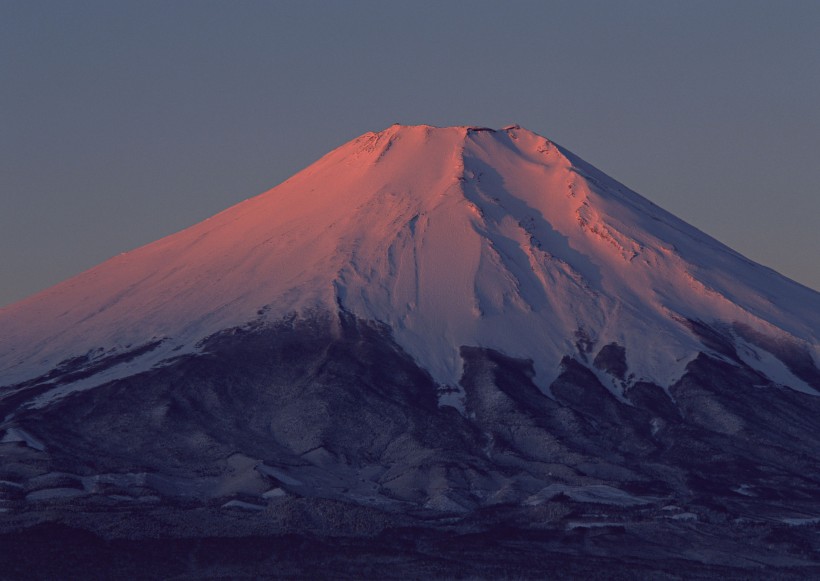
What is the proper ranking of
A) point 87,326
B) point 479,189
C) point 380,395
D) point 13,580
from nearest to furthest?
point 13,580 < point 380,395 < point 87,326 < point 479,189

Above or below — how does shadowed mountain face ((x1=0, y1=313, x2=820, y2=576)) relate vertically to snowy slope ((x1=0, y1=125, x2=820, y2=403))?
below

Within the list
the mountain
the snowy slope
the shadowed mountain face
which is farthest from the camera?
the snowy slope

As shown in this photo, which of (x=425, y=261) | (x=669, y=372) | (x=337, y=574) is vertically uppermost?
(x=425, y=261)

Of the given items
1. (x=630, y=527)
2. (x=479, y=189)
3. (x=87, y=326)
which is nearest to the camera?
(x=630, y=527)

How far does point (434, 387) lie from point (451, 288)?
19.6 m

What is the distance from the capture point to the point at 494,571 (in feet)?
338

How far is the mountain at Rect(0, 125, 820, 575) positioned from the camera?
403 feet

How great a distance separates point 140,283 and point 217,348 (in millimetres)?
27666

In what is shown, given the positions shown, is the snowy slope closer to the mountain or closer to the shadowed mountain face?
the mountain

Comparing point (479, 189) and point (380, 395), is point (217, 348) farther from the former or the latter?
point (479, 189)

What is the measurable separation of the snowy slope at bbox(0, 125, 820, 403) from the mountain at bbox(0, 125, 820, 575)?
1.16 ft

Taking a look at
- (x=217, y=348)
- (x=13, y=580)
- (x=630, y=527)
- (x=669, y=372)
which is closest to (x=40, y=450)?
(x=217, y=348)

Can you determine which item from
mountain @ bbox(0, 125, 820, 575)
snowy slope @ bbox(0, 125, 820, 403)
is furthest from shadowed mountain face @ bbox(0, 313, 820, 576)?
snowy slope @ bbox(0, 125, 820, 403)

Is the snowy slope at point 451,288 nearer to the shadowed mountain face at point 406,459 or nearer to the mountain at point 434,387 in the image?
the mountain at point 434,387
